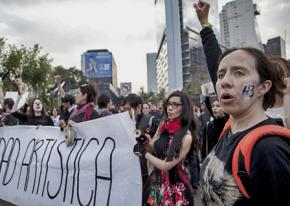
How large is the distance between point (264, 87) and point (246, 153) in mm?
317

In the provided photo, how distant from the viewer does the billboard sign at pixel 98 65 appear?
3528 cm

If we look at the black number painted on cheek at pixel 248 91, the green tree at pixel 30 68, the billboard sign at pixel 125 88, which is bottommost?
the black number painted on cheek at pixel 248 91

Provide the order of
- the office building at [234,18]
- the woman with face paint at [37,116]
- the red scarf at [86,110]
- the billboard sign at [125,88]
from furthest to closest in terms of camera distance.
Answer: the office building at [234,18]
the billboard sign at [125,88]
the woman with face paint at [37,116]
the red scarf at [86,110]

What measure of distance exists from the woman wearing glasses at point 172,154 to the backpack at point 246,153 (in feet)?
5.28

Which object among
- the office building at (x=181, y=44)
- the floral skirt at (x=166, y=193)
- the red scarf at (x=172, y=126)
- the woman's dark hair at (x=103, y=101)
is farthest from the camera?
the office building at (x=181, y=44)

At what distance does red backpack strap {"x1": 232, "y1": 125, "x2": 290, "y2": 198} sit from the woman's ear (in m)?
0.17

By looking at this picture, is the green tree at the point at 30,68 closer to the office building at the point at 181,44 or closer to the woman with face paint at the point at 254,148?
the office building at the point at 181,44

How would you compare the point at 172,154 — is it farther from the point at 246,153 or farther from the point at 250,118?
the point at 246,153

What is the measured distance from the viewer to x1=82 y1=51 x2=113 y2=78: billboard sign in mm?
35281

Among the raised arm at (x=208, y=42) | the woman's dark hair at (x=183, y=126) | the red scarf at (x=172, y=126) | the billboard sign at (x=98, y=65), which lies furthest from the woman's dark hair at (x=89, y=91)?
the billboard sign at (x=98, y=65)

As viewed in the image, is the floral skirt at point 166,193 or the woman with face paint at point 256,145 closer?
the woman with face paint at point 256,145

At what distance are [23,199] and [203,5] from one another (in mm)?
3745

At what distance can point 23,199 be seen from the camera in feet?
15.4

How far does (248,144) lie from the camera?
1.19 m
